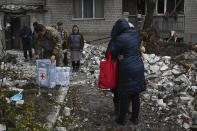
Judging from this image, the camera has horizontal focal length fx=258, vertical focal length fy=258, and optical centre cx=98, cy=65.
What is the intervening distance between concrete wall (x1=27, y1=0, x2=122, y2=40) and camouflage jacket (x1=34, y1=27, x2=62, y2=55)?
431 inches

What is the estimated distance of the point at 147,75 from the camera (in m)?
8.27

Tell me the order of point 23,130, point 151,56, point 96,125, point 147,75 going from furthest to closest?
point 151,56
point 147,75
point 96,125
point 23,130

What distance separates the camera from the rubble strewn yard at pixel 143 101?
4.80 meters

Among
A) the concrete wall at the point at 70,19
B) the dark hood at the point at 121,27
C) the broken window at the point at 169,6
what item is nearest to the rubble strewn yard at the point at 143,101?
the dark hood at the point at 121,27

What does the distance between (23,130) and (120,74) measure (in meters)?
1.78

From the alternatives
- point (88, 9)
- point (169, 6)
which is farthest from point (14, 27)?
point (169, 6)

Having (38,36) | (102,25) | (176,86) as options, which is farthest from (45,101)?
(102,25)

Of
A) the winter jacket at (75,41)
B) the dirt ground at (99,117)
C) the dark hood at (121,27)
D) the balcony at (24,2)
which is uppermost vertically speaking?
the balcony at (24,2)

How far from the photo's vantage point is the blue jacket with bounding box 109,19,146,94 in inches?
169

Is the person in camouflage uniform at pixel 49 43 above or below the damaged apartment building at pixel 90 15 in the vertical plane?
below

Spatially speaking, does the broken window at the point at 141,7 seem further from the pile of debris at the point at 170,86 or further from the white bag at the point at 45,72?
the white bag at the point at 45,72

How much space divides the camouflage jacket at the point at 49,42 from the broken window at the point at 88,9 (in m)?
11.3

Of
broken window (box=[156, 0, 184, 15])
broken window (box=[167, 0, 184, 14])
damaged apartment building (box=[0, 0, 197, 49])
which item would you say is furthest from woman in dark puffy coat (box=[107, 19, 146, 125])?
broken window (box=[156, 0, 184, 15])

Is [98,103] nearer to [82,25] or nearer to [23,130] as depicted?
[23,130]
